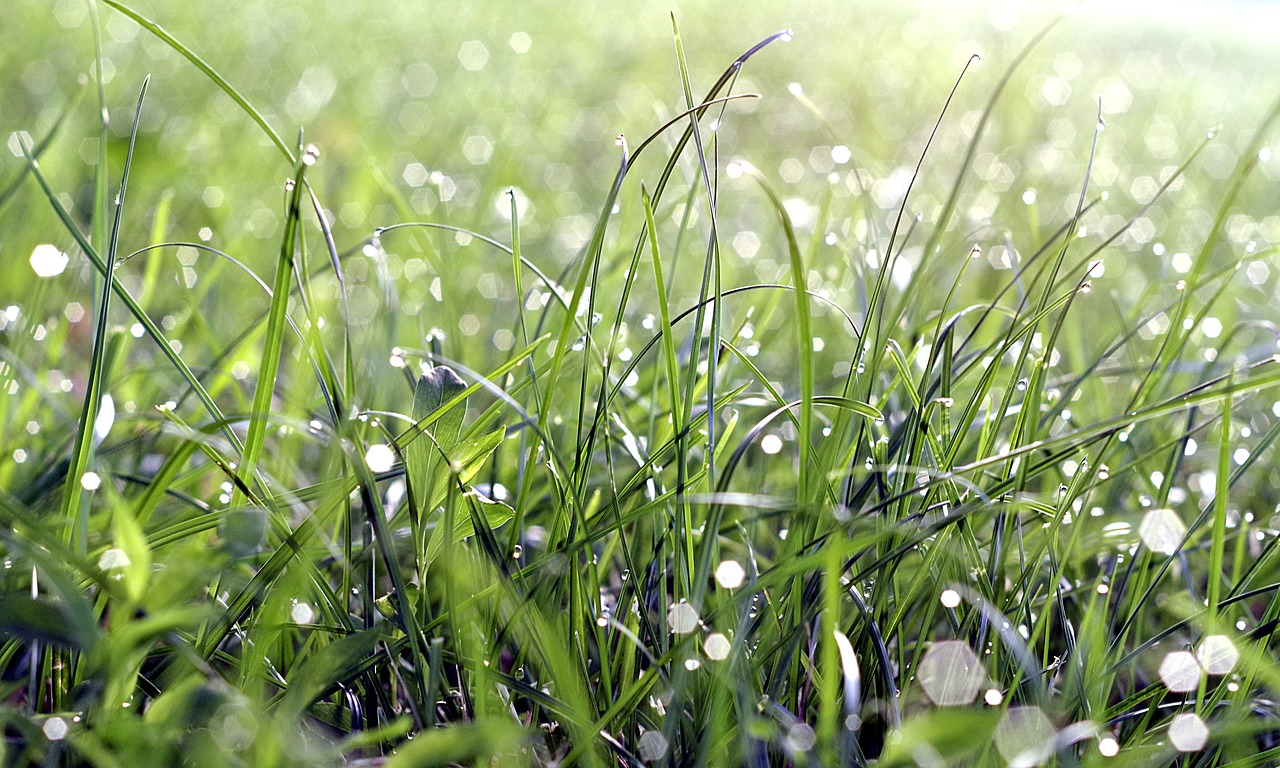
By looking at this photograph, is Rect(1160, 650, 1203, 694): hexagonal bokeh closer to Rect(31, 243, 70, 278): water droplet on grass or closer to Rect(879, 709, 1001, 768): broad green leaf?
Rect(879, 709, 1001, 768): broad green leaf

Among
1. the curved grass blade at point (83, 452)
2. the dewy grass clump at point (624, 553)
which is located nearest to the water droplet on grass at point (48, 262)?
the dewy grass clump at point (624, 553)

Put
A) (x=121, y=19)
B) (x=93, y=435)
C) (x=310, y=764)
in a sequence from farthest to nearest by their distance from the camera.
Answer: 1. (x=121, y=19)
2. (x=93, y=435)
3. (x=310, y=764)

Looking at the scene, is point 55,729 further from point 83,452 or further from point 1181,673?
point 1181,673

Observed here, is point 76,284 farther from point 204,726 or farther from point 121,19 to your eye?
point 121,19

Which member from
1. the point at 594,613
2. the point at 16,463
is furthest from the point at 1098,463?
the point at 16,463

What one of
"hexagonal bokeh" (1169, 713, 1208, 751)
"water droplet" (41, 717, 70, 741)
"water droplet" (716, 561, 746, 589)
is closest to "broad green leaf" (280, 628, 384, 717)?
"water droplet" (41, 717, 70, 741)

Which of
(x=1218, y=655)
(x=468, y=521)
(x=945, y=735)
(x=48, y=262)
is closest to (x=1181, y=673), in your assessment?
(x=1218, y=655)
